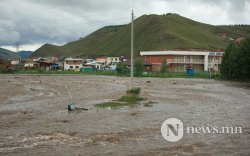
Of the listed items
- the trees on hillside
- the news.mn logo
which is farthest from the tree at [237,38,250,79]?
the news.mn logo

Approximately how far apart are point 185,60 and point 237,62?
39064 mm

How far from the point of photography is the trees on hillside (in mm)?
69875

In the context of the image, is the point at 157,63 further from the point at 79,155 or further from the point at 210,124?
the point at 79,155

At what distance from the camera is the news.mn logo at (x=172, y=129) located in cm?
1645

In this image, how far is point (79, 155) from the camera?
43.9 feet

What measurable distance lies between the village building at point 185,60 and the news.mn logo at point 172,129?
87981mm

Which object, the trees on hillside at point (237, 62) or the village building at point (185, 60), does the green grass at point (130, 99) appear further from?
the village building at point (185, 60)

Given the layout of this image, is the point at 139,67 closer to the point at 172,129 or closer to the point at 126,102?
the point at 126,102

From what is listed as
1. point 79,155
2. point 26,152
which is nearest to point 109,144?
point 79,155

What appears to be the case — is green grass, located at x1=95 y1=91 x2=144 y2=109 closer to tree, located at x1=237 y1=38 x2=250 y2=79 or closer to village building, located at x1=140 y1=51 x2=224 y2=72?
tree, located at x1=237 y1=38 x2=250 y2=79

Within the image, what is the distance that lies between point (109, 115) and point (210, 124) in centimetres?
665

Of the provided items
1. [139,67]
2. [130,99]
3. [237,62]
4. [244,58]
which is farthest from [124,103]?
[139,67]

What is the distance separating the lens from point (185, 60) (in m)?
111

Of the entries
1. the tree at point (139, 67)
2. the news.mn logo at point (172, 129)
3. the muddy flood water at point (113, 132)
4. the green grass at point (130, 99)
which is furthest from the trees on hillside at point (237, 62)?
the news.mn logo at point (172, 129)
